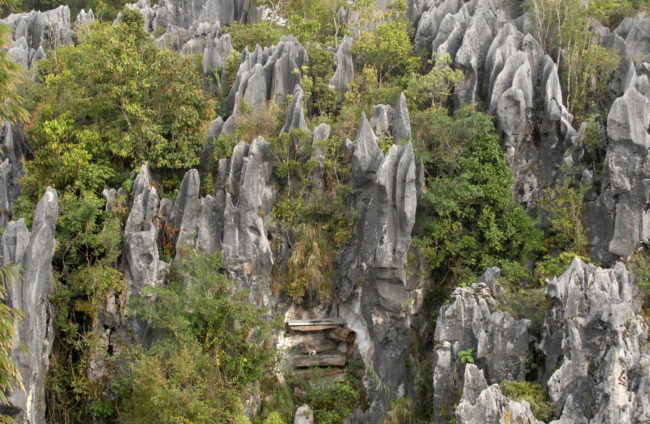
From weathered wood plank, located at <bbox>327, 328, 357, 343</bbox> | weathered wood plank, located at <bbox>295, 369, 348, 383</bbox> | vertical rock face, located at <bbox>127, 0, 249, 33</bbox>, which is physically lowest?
weathered wood plank, located at <bbox>295, 369, 348, 383</bbox>

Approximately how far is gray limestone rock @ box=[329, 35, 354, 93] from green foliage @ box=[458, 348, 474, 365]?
38.1 ft

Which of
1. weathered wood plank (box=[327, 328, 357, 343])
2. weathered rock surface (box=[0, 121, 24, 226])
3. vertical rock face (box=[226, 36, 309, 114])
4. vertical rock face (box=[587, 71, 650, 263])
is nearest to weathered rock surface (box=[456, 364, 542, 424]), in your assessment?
weathered wood plank (box=[327, 328, 357, 343])

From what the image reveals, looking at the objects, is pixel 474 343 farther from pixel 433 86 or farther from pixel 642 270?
pixel 433 86

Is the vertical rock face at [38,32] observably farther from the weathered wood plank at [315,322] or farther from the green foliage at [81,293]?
the weathered wood plank at [315,322]

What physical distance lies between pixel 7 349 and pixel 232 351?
6.97 meters

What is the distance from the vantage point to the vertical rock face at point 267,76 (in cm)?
2189

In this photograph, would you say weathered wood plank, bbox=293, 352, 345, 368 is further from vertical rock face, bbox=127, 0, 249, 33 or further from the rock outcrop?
vertical rock face, bbox=127, 0, 249, 33

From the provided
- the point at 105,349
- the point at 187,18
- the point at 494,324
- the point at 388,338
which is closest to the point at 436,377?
the point at 494,324

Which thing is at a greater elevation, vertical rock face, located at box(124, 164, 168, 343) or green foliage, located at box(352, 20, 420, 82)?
green foliage, located at box(352, 20, 420, 82)

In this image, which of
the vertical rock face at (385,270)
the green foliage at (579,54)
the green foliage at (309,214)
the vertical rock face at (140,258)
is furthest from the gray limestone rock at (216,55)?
the green foliage at (579,54)

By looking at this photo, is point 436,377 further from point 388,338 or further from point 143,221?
point 143,221

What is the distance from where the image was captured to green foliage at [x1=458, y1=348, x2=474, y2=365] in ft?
46.5

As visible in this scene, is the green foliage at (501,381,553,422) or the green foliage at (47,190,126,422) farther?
the green foliage at (47,190,126,422)

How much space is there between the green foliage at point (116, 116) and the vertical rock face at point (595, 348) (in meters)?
11.8
